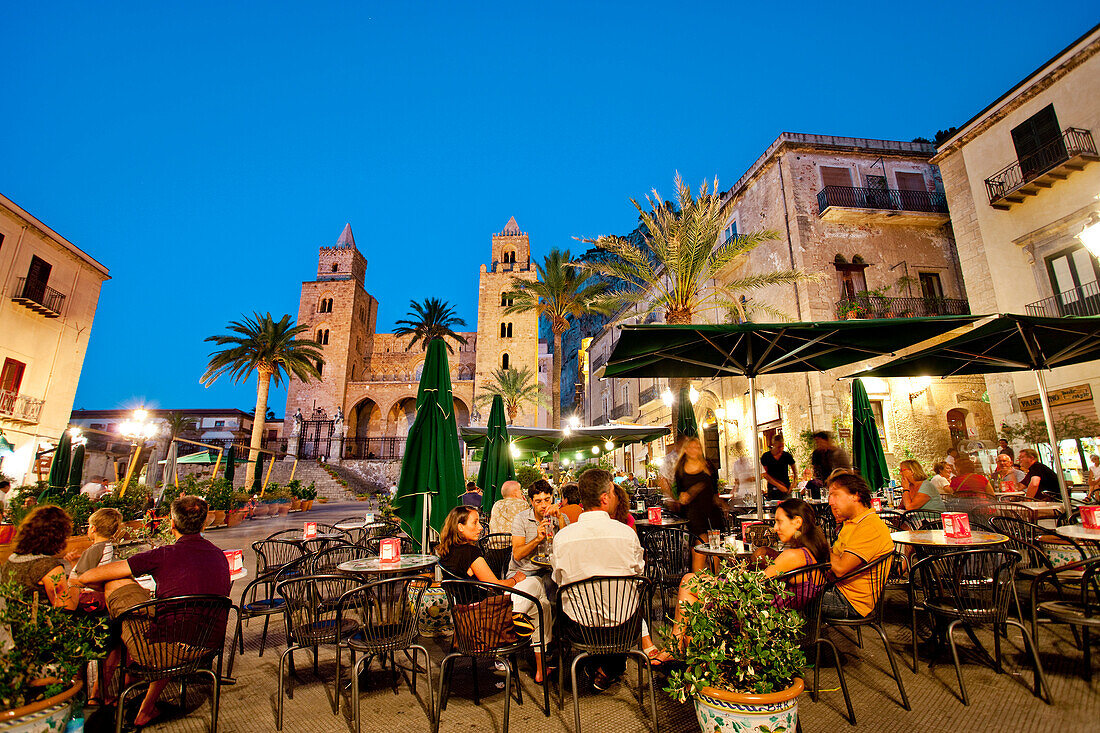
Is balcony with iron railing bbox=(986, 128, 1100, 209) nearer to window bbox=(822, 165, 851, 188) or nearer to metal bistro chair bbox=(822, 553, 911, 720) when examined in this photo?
window bbox=(822, 165, 851, 188)

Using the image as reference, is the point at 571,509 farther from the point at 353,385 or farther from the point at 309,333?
the point at 309,333

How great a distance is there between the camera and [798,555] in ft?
10.7

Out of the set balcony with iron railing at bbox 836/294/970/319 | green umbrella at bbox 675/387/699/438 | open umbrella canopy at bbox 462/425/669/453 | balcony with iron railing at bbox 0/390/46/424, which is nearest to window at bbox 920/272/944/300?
balcony with iron railing at bbox 836/294/970/319

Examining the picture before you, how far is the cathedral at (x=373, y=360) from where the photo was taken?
4122 centimetres

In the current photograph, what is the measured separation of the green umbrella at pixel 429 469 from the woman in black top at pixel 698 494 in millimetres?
2275

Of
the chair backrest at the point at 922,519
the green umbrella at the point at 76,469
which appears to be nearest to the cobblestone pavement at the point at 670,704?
the chair backrest at the point at 922,519

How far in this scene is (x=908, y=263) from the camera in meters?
17.0

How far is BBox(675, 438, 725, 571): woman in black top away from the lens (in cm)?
516

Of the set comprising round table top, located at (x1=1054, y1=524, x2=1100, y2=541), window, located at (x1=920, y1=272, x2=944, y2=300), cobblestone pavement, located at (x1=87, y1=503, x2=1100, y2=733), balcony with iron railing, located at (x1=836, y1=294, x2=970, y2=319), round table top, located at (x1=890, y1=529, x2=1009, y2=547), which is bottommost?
cobblestone pavement, located at (x1=87, y1=503, x2=1100, y2=733)

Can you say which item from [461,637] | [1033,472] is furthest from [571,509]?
[1033,472]

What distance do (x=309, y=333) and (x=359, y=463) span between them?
15.7 meters

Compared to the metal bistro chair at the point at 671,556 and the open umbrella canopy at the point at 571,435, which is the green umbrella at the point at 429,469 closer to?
the metal bistro chair at the point at 671,556

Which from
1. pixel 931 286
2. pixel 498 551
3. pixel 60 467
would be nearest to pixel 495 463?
pixel 498 551

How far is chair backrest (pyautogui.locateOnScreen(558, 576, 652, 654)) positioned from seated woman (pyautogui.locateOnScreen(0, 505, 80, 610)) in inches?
122
